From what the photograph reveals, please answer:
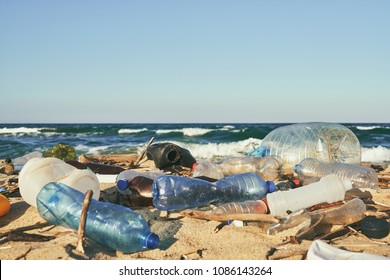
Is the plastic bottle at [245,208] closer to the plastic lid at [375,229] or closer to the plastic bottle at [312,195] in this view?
the plastic bottle at [312,195]

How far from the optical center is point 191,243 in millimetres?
2129

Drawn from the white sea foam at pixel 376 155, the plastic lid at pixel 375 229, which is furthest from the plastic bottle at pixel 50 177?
the white sea foam at pixel 376 155

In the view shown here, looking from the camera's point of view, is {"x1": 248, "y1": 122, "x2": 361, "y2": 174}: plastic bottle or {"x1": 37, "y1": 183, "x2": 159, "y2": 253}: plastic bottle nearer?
{"x1": 37, "y1": 183, "x2": 159, "y2": 253}: plastic bottle

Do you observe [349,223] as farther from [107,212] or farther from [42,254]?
[42,254]

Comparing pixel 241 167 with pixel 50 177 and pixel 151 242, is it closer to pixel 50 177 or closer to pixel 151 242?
pixel 50 177

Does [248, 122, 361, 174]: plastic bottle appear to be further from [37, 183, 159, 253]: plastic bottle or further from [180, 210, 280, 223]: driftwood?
[37, 183, 159, 253]: plastic bottle

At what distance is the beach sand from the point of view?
193 cm

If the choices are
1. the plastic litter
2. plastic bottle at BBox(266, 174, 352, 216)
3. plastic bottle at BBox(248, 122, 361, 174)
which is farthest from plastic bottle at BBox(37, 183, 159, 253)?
plastic bottle at BBox(248, 122, 361, 174)

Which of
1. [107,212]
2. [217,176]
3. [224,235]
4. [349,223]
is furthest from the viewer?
[217,176]

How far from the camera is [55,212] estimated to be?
2.29 metres

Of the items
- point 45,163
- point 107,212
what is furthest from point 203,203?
point 45,163

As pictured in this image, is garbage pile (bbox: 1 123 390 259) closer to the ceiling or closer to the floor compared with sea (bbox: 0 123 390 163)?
closer to the ceiling

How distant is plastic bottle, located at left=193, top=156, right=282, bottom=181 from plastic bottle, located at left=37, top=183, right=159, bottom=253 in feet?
5.94

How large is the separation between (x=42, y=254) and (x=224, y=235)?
3.52ft
